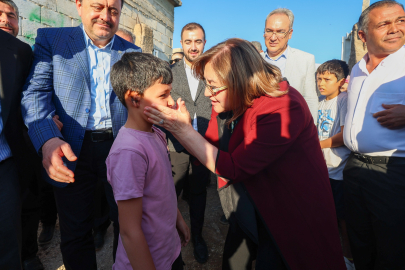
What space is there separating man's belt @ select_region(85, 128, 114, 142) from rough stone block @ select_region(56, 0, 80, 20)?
4321mm

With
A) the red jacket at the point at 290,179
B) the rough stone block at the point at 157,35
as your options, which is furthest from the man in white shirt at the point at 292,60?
the rough stone block at the point at 157,35

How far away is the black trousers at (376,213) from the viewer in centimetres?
188

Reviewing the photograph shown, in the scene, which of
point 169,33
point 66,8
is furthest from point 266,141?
point 169,33

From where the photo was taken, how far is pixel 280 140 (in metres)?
1.38

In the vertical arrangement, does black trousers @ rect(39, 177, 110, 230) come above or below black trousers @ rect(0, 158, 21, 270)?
below

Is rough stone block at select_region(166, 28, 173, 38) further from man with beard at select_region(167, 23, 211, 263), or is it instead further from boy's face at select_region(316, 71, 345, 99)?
boy's face at select_region(316, 71, 345, 99)

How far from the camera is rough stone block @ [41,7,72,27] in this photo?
4.41m

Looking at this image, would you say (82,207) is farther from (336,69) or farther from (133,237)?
(336,69)

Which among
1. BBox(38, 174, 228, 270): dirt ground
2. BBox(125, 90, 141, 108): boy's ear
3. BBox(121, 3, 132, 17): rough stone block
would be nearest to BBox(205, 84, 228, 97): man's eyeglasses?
BBox(125, 90, 141, 108): boy's ear

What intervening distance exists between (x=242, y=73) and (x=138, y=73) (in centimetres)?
66

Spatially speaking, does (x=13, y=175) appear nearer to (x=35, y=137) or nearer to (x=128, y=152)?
(x=35, y=137)

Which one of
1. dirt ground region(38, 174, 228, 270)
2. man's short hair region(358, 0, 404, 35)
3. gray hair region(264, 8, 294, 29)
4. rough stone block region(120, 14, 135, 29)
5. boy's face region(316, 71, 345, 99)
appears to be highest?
rough stone block region(120, 14, 135, 29)

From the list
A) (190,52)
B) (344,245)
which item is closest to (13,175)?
(190,52)

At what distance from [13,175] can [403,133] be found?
3.02 m
